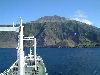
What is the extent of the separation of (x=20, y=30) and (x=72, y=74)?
208 ft

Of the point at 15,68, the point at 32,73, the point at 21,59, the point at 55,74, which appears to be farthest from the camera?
the point at 55,74

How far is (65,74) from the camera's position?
8319cm

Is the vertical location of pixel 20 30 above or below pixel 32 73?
above

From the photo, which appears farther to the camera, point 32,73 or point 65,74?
point 65,74

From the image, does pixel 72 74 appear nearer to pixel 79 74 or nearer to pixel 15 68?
pixel 79 74

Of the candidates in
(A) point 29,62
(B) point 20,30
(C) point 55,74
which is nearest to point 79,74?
(C) point 55,74

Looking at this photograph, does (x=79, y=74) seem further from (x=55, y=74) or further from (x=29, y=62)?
(x=29, y=62)

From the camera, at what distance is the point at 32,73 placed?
4238 centimetres

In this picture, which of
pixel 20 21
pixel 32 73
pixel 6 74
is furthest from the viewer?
pixel 32 73

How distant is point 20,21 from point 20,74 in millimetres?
4550

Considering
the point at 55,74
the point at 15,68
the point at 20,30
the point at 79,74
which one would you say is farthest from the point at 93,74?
the point at 20,30

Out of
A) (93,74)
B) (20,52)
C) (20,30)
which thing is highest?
(20,30)

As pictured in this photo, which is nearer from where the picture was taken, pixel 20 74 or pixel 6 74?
pixel 20 74

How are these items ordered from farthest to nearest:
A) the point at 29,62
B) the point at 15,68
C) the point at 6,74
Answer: the point at 29,62
the point at 15,68
the point at 6,74
